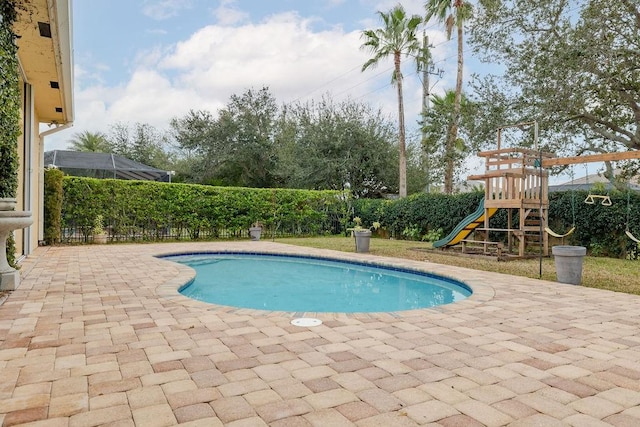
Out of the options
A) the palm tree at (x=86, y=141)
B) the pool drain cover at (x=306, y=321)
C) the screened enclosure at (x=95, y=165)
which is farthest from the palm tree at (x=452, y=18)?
the palm tree at (x=86, y=141)

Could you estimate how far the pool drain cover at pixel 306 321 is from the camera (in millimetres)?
3742

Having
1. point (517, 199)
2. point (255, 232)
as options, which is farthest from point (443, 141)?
point (255, 232)

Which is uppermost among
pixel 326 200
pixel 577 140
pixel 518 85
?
pixel 518 85

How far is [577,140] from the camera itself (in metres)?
12.0

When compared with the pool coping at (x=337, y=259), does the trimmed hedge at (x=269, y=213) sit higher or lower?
higher

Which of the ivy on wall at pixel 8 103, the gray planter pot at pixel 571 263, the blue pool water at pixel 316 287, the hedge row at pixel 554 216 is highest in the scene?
the ivy on wall at pixel 8 103

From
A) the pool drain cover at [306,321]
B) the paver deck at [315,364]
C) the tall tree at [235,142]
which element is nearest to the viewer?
the paver deck at [315,364]

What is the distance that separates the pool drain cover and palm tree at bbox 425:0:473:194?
1341cm

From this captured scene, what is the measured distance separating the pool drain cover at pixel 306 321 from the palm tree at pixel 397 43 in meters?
13.3

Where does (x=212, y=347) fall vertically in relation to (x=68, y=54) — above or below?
below

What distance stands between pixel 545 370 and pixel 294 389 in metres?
1.61

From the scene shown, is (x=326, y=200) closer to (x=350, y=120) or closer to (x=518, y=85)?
(x=350, y=120)

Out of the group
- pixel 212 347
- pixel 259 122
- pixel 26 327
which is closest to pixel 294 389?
pixel 212 347

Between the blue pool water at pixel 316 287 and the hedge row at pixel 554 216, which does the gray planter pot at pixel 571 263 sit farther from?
the hedge row at pixel 554 216
